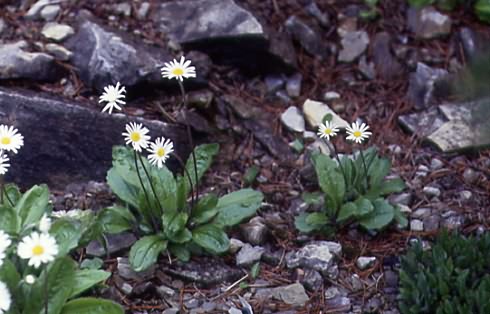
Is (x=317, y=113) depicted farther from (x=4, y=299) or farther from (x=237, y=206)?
(x=4, y=299)

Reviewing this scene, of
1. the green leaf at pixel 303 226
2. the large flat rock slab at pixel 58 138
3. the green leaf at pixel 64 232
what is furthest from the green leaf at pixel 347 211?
the green leaf at pixel 64 232

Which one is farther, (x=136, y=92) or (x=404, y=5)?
(x=404, y=5)

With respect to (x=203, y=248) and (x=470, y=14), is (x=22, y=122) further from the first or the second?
(x=470, y=14)

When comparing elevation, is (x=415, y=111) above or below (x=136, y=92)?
below

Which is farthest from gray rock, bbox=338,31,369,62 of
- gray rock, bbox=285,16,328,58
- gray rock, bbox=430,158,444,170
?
gray rock, bbox=430,158,444,170

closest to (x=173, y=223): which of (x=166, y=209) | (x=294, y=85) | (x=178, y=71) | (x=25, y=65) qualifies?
(x=166, y=209)

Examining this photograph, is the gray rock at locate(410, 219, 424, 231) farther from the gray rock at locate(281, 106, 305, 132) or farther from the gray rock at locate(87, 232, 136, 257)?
the gray rock at locate(87, 232, 136, 257)

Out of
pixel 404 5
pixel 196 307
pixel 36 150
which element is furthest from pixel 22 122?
pixel 404 5

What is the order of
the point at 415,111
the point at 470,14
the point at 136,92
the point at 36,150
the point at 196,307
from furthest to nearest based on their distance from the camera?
the point at 470,14
the point at 415,111
the point at 136,92
the point at 36,150
the point at 196,307
